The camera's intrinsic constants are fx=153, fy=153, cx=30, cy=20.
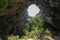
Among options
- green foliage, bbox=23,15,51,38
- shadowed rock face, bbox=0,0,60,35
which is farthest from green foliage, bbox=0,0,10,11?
green foliage, bbox=23,15,51,38

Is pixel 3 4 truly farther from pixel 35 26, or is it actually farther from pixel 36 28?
pixel 35 26

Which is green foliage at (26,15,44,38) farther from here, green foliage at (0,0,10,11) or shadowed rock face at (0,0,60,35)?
green foliage at (0,0,10,11)

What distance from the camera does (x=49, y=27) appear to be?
1339 cm

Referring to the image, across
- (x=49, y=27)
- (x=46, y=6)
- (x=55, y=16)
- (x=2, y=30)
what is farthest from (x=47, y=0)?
(x=2, y=30)

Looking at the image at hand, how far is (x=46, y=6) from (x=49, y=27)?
195 centimetres

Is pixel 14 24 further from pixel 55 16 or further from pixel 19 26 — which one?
pixel 55 16

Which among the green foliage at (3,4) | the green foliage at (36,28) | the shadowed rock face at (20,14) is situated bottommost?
the green foliage at (36,28)

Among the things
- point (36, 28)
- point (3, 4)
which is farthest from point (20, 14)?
point (3, 4)

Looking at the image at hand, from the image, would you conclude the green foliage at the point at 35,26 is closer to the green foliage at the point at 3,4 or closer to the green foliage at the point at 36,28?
the green foliage at the point at 36,28

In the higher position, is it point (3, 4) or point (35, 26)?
point (3, 4)

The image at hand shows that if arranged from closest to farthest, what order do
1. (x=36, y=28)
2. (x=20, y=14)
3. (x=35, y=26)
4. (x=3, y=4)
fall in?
(x=3, y=4) < (x=20, y=14) < (x=36, y=28) < (x=35, y=26)

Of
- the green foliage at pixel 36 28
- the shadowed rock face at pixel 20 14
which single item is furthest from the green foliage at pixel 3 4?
the green foliage at pixel 36 28

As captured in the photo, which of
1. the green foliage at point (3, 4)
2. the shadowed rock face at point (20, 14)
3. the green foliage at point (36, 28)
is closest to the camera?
the green foliage at point (3, 4)

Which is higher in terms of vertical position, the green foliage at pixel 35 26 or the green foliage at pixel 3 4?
the green foliage at pixel 3 4
